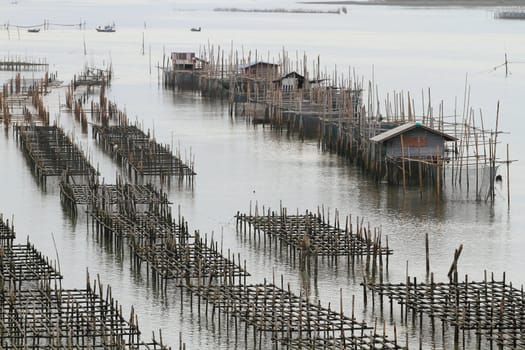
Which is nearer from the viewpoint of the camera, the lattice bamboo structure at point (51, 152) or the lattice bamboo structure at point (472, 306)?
the lattice bamboo structure at point (472, 306)

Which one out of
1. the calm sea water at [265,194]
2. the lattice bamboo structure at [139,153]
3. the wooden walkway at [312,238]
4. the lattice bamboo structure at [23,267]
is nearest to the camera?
the lattice bamboo structure at [23,267]

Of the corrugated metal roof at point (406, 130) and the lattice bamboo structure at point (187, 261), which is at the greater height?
the corrugated metal roof at point (406, 130)

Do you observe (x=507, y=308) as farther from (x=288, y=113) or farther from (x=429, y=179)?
(x=288, y=113)

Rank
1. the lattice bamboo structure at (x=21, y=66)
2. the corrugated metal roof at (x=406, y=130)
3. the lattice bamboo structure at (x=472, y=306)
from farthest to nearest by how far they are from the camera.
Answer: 1. the lattice bamboo structure at (x=21, y=66)
2. the corrugated metal roof at (x=406, y=130)
3. the lattice bamboo structure at (x=472, y=306)

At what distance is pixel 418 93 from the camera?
6925cm

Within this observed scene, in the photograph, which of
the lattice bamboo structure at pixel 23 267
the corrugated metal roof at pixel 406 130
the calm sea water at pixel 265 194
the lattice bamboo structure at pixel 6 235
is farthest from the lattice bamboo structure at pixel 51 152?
the lattice bamboo structure at pixel 23 267

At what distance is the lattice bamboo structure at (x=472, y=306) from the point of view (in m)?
21.3

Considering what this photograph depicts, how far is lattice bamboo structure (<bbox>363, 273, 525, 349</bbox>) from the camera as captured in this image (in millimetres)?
21312

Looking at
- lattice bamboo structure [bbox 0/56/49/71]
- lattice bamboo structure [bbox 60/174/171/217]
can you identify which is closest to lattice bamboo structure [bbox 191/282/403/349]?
lattice bamboo structure [bbox 60/174/171/217]

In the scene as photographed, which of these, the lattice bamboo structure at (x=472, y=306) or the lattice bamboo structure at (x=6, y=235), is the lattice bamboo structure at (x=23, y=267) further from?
the lattice bamboo structure at (x=472, y=306)

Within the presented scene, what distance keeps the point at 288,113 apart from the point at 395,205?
17570mm

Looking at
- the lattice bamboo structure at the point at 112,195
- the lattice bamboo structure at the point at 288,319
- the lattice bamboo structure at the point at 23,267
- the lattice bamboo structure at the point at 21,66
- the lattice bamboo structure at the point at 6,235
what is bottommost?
the lattice bamboo structure at the point at 288,319

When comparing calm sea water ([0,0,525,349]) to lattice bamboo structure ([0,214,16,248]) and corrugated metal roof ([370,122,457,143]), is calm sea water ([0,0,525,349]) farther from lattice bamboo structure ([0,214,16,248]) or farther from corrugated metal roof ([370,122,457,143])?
corrugated metal roof ([370,122,457,143])

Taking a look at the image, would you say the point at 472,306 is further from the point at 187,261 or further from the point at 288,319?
the point at 187,261
